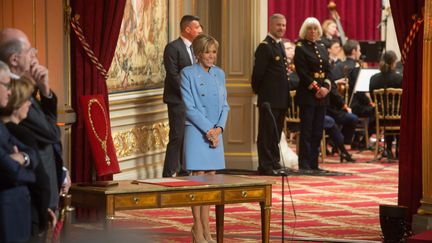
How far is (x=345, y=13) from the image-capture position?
76.0 feet

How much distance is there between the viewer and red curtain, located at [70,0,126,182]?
365 inches

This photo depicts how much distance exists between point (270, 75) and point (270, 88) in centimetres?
15

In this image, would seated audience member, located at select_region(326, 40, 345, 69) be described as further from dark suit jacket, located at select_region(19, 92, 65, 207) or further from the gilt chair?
dark suit jacket, located at select_region(19, 92, 65, 207)

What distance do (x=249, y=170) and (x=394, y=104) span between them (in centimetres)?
236

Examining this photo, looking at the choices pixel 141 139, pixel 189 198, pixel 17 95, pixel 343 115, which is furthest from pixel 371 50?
pixel 17 95

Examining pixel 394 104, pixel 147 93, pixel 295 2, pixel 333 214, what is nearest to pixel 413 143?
pixel 333 214

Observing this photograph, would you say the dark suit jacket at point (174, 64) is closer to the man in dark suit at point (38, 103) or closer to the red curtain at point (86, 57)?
the red curtain at point (86, 57)

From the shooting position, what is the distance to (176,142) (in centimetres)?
1147

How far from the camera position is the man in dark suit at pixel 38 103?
19.0 feet

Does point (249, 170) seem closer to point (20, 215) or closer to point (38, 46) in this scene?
point (38, 46)

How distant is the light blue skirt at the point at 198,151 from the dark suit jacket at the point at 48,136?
2094 millimetres

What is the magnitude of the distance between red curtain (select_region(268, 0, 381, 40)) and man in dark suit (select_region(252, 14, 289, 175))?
992 centimetres

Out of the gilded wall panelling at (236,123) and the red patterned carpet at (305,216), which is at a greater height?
the gilded wall panelling at (236,123)

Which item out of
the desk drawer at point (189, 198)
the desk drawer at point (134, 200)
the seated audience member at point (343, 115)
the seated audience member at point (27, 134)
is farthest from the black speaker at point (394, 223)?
the seated audience member at point (343, 115)
